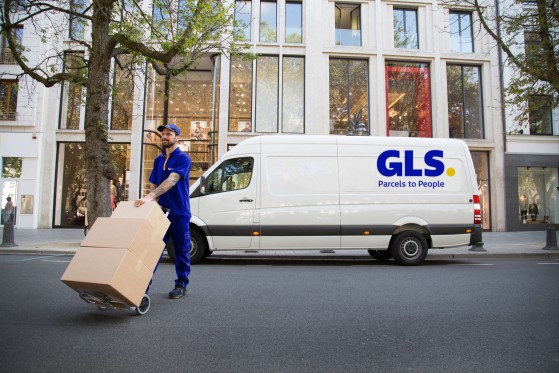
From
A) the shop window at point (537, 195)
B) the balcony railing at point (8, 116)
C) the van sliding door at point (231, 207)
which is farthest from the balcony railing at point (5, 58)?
the shop window at point (537, 195)

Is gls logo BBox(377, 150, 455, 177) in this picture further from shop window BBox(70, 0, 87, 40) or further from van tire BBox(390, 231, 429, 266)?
shop window BBox(70, 0, 87, 40)

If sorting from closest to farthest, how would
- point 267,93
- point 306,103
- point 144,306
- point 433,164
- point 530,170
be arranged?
1. point 144,306
2. point 433,164
3. point 306,103
4. point 267,93
5. point 530,170

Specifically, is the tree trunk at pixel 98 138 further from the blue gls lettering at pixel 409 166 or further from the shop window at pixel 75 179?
the blue gls lettering at pixel 409 166

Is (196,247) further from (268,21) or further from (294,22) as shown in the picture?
(294,22)

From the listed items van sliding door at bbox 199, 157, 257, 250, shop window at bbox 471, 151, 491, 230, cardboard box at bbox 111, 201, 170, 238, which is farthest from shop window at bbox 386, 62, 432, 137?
cardboard box at bbox 111, 201, 170, 238

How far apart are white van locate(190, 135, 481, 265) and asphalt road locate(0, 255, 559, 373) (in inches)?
83.6

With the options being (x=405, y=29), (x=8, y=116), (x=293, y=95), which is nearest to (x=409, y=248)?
(x=293, y=95)

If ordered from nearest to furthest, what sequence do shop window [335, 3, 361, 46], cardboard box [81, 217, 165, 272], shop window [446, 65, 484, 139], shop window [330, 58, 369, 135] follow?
cardboard box [81, 217, 165, 272]
shop window [330, 58, 369, 135]
shop window [446, 65, 484, 139]
shop window [335, 3, 361, 46]

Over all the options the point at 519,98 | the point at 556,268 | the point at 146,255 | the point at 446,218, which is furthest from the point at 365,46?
the point at 146,255

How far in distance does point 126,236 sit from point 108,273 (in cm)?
39

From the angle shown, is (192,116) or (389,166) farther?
(192,116)

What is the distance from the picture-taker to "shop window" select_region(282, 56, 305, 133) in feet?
61.2

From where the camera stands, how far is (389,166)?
27.6 feet

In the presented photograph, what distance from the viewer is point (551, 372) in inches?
104
